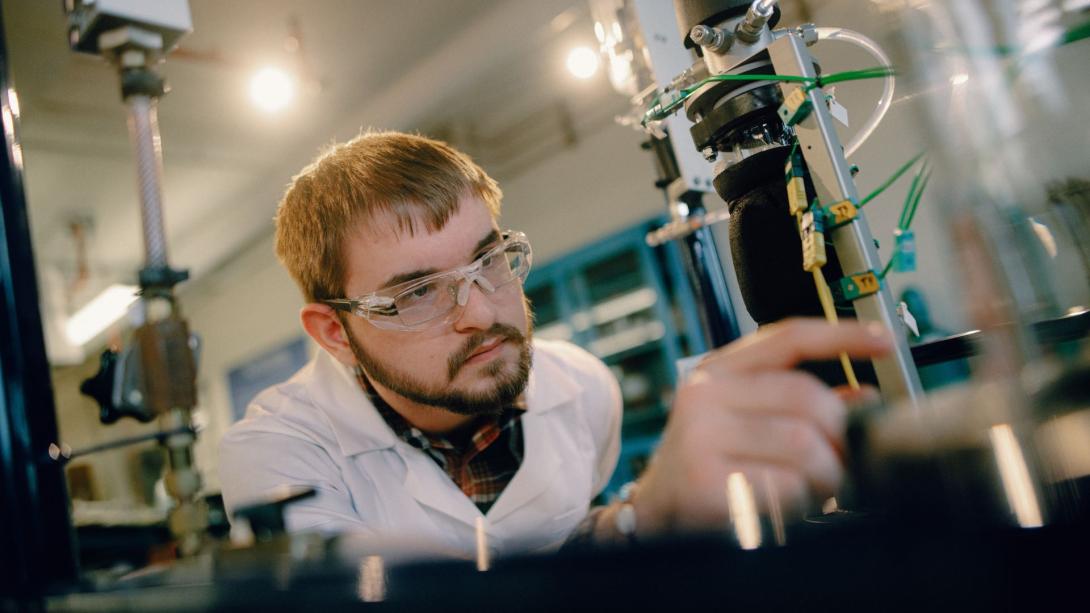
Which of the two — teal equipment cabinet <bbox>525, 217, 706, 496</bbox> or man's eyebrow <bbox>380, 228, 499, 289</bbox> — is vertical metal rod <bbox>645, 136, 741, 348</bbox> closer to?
man's eyebrow <bbox>380, 228, 499, 289</bbox>

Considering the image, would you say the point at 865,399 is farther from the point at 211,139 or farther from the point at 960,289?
the point at 211,139

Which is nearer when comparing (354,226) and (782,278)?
(782,278)

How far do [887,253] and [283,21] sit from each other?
1.09m

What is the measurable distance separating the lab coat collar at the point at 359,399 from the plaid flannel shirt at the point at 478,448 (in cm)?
3

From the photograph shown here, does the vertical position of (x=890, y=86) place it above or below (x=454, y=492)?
above

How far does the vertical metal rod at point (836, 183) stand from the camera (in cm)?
54

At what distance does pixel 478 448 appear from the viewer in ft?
3.90

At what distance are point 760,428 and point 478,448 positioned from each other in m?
0.90

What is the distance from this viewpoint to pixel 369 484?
104 centimetres

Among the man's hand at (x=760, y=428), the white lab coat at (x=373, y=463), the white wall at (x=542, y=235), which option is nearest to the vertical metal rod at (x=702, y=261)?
the white wall at (x=542, y=235)

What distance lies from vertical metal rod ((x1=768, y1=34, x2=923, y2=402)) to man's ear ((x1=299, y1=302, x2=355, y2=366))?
2.71 feet

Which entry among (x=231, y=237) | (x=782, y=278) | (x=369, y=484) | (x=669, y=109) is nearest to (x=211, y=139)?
(x=231, y=237)

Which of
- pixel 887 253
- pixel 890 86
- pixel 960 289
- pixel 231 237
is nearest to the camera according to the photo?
pixel 960 289

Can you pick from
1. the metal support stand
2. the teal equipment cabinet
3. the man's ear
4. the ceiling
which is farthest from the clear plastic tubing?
the teal equipment cabinet
